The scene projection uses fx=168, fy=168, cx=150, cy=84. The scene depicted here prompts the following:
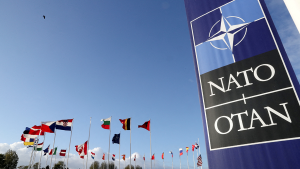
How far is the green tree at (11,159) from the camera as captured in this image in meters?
65.8

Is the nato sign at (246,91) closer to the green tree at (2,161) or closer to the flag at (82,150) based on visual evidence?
the flag at (82,150)

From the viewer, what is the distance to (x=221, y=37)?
310 inches

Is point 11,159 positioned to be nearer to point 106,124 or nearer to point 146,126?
point 106,124

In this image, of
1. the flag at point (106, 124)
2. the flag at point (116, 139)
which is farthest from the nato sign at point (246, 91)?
the flag at point (116, 139)

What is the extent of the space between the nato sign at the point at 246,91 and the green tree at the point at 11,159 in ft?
286

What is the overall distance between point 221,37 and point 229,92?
2.68 meters

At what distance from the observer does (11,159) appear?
67.1 m

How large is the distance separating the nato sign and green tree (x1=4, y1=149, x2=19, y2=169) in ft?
286

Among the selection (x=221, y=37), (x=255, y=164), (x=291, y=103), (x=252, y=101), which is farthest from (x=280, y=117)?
(x=221, y=37)

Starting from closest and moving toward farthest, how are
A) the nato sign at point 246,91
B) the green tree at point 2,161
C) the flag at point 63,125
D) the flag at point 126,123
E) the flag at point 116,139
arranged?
the nato sign at point 246,91, the flag at point 63,125, the flag at point 126,123, the flag at point 116,139, the green tree at point 2,161

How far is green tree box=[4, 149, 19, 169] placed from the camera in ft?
216

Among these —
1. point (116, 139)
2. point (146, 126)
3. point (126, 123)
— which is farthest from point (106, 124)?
point (146, 126)

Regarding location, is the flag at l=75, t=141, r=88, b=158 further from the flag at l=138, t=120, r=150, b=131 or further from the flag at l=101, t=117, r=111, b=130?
the flag at l=138, t=120, r=150, b=131

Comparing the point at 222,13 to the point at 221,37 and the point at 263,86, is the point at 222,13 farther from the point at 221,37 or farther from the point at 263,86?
the point at 263,86
